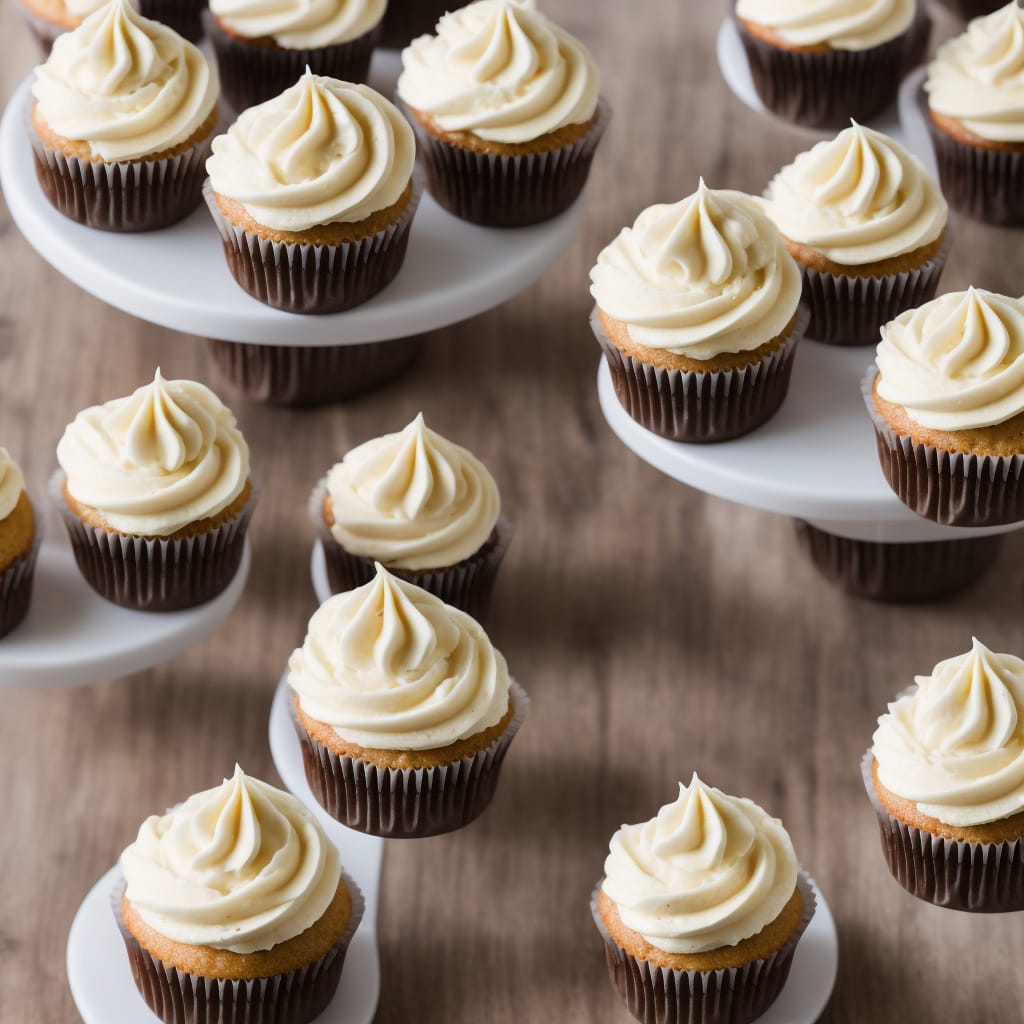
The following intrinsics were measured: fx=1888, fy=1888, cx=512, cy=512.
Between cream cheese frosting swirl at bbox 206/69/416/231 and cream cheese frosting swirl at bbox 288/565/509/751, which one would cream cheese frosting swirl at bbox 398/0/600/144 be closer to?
cream cheese frosting swirl at bbox 206/69/416/231

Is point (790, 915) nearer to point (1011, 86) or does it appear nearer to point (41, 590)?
point (41, 590)

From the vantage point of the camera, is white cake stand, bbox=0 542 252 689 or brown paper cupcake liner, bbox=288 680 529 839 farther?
white cake stand, bbox=0 542 252 689

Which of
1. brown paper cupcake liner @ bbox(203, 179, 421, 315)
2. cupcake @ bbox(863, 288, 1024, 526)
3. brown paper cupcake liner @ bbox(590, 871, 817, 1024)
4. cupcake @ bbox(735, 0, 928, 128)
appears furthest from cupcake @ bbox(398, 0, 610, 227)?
brown paper cupcake liner @ bbox(590, 871, 817, 1024)

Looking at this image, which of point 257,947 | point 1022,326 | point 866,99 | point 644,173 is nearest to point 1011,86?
point 866,99

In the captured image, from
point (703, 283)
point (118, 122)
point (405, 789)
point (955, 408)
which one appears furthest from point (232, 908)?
point (118, 122)

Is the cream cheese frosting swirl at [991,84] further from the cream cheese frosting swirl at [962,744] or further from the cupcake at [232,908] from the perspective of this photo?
the cupcake at [232,908]

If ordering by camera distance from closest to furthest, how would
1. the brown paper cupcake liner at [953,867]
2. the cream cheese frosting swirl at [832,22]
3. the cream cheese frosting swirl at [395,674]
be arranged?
the brown paper cupcake liner at [953,867] < the cream cheese frosting swirl at [395,674] < the cream cheese frosting swirl at [832,22]

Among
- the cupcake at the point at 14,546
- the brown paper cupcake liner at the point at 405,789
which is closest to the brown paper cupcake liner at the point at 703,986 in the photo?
the brown paper cupcake liner at the point at 405,789
